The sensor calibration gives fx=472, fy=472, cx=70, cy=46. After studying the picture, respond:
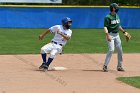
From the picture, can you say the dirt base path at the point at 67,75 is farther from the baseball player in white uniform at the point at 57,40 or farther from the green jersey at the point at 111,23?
the green jersey at the point at 111,23

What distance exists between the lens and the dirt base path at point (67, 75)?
1030 centimetres

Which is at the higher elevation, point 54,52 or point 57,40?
point 57,40

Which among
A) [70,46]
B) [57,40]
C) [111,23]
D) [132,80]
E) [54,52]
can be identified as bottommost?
[70,46]

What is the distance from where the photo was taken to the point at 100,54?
17188 millimetres

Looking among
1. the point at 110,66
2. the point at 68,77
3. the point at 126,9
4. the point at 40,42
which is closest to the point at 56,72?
the point at 68,77

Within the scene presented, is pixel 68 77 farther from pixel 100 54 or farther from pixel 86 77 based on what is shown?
pixel 100 54

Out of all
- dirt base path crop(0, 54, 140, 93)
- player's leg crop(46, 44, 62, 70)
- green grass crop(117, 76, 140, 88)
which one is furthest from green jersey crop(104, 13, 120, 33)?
green grass crop(117, 76, 140, 88)

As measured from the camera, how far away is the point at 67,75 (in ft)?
40.3

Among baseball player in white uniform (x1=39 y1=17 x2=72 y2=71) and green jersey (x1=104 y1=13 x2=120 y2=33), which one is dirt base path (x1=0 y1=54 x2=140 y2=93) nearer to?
baseball player in white uniform (x1=39 y1=17 x2=72 y2=71)

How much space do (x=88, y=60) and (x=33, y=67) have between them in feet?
8.47

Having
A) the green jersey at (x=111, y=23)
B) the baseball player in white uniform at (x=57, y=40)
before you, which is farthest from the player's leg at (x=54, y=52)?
the green jersey at (x=111, y=23)

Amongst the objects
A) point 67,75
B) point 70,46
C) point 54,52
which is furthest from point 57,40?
point 70,46

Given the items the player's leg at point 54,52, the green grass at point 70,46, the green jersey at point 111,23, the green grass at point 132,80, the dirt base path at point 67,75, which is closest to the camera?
the dirt base path at point 67,75

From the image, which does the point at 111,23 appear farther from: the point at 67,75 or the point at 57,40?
the point at 67,75
